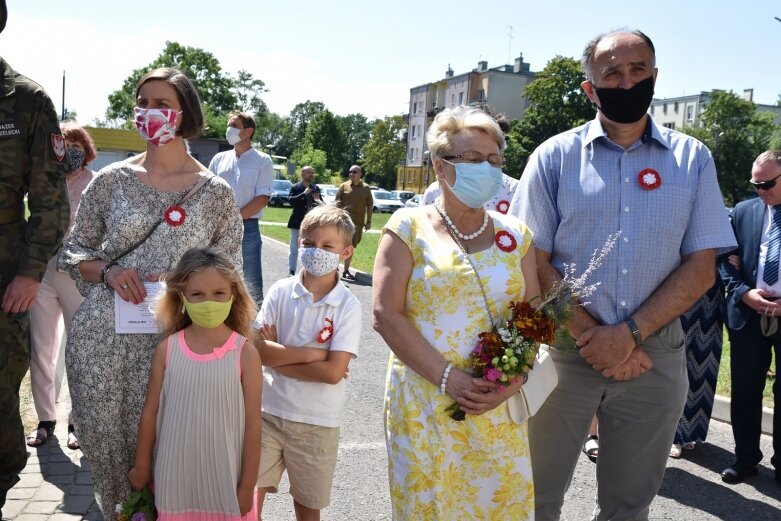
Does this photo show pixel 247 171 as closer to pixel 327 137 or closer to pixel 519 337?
pixel 519 337

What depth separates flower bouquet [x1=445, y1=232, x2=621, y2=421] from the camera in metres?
2.75

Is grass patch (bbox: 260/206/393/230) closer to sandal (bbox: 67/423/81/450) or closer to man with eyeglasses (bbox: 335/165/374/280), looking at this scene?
man with eyeglasses (bbox: 335/165/374/280)

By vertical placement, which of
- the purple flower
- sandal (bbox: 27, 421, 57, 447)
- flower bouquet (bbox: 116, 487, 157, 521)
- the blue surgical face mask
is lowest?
sandal (bbox: 27, 421, 57, 447)

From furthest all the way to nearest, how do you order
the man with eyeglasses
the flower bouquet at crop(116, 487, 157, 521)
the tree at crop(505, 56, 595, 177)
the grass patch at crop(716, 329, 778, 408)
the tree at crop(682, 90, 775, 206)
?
1. the tree at crop(505, 56, 595, 177)
2. the tree at crop(682, 90, 775, 206)
3. the man with eyeglasses
4. the grass patch at crop(716, 329, 778, 408)
5. the flower bouquet at crop(116, 487, 157, 521)

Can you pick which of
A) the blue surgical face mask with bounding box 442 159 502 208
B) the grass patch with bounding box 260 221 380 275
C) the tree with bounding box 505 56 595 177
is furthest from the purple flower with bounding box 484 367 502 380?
the tree with bounding box 505 56 595 177

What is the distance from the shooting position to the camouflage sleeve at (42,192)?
3721mm

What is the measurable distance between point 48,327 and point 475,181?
382 cm

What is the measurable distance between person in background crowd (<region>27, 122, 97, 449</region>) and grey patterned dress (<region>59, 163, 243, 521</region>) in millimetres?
2082

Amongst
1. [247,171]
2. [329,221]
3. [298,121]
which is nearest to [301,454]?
[329,221]

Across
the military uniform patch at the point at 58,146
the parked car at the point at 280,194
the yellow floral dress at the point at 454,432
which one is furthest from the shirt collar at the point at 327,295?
the parked car at the point at 280,194

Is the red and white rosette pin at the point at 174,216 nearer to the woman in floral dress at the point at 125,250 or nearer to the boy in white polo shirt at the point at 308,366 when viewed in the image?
the woman in floral dress at the point at 125,250

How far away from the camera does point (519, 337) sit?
275 centimetres

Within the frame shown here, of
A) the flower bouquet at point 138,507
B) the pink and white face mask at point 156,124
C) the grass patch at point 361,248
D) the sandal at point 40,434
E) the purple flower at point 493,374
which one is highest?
the pink and white face mask at point 156,124

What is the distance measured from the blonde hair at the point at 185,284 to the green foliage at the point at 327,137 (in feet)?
342
